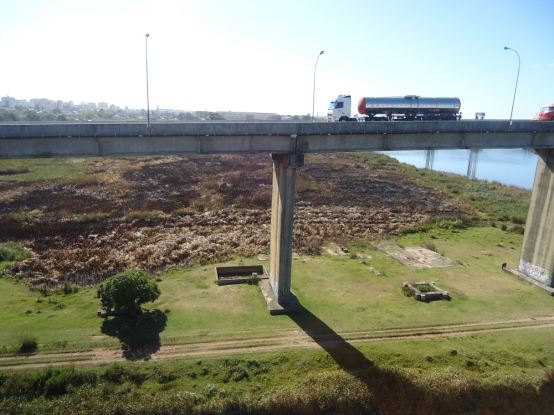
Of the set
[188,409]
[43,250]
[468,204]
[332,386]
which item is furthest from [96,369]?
[468,204]

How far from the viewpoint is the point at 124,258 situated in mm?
26938

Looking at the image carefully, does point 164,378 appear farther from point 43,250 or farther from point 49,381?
point 43,250

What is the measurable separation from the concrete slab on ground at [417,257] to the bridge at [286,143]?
503 centimetres

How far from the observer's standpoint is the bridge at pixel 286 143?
672 inches

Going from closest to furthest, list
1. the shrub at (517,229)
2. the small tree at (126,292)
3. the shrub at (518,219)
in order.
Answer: the small tree at (126,292) → the shrub at (517,229) → the shrub at (518,219)

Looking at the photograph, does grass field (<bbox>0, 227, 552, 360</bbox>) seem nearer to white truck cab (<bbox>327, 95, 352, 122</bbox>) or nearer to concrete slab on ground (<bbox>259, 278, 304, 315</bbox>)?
concrete slab on ground (<bbox>259, 278, 304, 315</bbox>)

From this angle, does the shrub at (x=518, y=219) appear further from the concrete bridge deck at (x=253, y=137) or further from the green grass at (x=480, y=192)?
the concrete bridge deck at (x=253, y=137)

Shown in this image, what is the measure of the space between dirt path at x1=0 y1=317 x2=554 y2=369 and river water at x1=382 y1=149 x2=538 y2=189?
186ft

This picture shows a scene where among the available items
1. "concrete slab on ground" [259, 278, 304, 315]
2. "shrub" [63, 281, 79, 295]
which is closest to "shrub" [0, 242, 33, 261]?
"shrub" [63, 281, 79, 295]

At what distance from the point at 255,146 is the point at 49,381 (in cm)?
1311

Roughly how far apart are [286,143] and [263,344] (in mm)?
9874

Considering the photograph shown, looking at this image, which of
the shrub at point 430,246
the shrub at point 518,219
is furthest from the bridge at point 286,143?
the shrub at point 518,219

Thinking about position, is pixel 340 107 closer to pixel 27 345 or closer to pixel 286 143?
pixel 286 143

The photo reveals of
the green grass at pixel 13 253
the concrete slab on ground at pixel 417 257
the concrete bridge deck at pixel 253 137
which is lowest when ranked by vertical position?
the green grass at pixel 13 253
